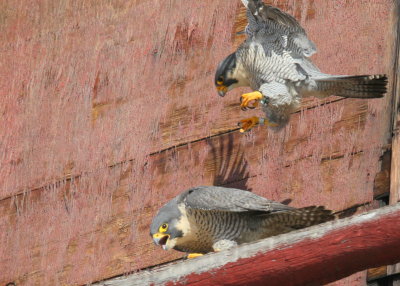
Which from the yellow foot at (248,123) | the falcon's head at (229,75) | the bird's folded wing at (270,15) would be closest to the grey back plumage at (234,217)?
the yellow foot at (248,123)

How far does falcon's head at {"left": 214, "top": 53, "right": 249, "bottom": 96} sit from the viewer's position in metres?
5.02

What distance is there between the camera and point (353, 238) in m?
3.48

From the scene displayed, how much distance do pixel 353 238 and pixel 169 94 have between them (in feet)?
7.05

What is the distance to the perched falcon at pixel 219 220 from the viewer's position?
4.52 meters

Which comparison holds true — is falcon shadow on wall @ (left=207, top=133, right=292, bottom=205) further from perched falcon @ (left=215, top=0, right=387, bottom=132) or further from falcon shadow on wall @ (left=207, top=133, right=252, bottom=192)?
perched falcon @ (left=215, top=0, right=387, bottom=132)

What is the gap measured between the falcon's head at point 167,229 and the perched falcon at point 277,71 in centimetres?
52

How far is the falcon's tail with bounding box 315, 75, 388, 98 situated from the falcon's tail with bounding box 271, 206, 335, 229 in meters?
0.51

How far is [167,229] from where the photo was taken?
15.2 ft

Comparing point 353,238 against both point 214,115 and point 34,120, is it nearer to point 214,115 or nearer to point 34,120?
point 214,115

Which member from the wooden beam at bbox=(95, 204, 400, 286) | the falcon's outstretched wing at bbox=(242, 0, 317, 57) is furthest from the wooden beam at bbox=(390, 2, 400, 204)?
the wooden beam at bbox=(95, 204, 400, 286)

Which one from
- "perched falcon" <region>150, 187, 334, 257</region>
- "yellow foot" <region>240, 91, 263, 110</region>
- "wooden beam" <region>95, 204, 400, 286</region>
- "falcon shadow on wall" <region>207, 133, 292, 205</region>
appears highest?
"yellow foot" <region>240, 91, 263, 110</region>

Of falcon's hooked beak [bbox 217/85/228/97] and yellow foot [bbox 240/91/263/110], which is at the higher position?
falcon's hooked beak [bbox 217/85/228/97]

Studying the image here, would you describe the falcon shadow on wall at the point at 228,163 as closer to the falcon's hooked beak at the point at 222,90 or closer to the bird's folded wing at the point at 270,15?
the falcon's hooked beak at the point at 222,90

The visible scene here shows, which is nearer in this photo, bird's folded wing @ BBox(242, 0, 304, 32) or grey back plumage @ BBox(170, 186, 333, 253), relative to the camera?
grey back plumage @ BBox(170, 186, 333, 253)
